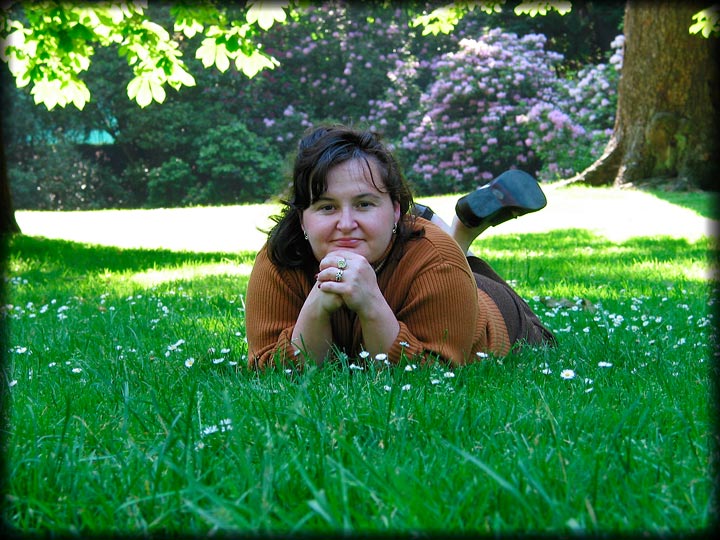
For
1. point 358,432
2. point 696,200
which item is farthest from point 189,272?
point 696,200

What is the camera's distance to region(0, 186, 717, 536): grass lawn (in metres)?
1.53

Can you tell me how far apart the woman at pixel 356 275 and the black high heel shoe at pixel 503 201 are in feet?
2.34

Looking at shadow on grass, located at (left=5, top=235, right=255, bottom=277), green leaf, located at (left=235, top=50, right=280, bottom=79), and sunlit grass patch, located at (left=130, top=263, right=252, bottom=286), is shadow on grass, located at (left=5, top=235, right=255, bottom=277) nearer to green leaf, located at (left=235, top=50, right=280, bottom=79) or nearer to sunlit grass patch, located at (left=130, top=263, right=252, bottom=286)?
sunlit grass patch, located at (left=130, top=263, right=252, bottom=286)

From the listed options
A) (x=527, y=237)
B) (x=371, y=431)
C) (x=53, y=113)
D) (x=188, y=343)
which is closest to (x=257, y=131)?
(x=53, y=113)

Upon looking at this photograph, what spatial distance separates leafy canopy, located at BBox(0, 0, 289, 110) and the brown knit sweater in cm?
320

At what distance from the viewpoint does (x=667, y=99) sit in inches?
492

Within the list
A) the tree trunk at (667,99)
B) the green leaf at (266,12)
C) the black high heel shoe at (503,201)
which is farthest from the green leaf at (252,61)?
→ the tree trunk at (667,99)

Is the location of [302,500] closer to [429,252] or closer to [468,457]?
[468,457]

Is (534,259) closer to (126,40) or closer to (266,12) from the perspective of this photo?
(266,12)

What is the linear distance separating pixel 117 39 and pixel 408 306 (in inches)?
200

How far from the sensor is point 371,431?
2.00 meters

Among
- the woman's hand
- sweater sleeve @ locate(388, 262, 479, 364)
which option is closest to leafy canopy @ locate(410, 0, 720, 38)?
sweater sleeve @ locate(388, 262, 479, 364)

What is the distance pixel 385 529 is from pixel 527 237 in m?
7.64

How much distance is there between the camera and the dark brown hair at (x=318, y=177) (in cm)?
300
